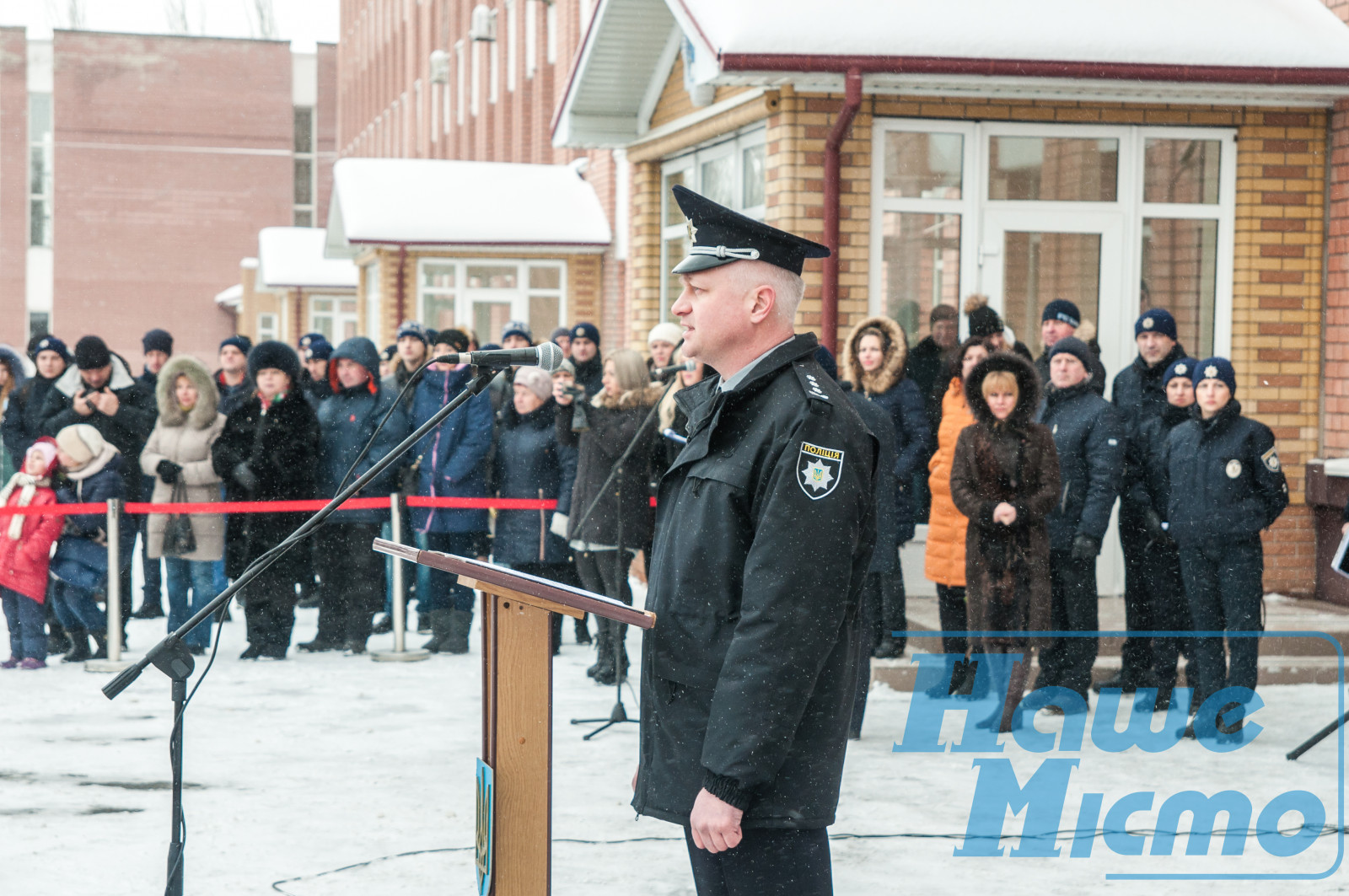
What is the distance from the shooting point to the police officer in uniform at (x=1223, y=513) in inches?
267

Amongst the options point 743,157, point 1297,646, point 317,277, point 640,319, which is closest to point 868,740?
point 1297,646

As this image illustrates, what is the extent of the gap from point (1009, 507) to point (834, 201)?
9.77 ft

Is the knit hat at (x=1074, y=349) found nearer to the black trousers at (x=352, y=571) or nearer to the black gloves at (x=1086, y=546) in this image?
the black gloves at (x=1086, y=546)

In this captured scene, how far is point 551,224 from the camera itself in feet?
65.2

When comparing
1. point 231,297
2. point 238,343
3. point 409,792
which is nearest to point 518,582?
point 409,792

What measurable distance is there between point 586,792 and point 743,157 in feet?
18.9

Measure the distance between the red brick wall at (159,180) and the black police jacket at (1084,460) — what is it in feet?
131

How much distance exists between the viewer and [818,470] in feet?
8.79

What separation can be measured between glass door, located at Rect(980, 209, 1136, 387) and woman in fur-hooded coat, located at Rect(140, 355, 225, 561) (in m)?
4.71

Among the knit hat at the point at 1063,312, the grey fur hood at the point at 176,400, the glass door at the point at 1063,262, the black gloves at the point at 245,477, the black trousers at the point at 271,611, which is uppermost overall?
the glass door at the point at 1063,262

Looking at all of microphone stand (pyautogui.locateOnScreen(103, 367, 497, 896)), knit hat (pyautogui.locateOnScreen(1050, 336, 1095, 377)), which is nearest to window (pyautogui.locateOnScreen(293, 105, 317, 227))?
knit hat (pyautogui.locateOnScreen(1050, 336, 1095, 377))

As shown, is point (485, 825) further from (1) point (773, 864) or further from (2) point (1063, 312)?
(2) point (1063, 312)

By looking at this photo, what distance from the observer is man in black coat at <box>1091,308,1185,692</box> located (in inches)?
298

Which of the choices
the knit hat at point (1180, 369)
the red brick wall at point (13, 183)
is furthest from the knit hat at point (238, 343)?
the red brick wall at point (13, 183)
